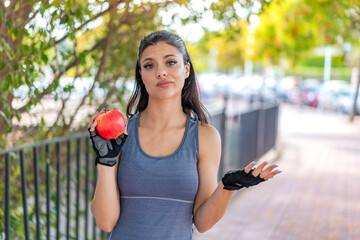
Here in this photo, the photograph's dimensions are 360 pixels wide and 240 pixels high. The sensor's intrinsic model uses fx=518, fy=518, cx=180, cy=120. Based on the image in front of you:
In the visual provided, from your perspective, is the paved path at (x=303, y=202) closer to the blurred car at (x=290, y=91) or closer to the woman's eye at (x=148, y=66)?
the woman's eye at (x=148, y=66)

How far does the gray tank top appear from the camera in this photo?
85.7 inches

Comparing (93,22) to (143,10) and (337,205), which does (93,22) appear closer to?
(143,10)

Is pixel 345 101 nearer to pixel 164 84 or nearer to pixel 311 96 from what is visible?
pixel 311 96

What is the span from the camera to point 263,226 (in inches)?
248

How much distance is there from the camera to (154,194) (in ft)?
7.18

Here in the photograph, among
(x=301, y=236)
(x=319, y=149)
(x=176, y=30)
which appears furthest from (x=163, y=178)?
(x=319, y=149)

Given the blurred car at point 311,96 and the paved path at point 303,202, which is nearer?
the paved path at point 303,202

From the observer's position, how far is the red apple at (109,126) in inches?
78.6

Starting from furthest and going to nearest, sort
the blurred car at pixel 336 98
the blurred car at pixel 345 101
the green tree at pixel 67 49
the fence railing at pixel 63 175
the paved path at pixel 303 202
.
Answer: the blurred car at pixel 336 98
the blurred car at pixel 345 101
the paved path at pixel 303 202
the fence railing at pixel 63 175
the green tree at pixel 67 49

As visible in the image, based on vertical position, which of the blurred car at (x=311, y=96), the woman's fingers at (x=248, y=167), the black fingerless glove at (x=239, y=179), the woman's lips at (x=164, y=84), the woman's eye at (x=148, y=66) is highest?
the woman's eye at (x=148, y=66)

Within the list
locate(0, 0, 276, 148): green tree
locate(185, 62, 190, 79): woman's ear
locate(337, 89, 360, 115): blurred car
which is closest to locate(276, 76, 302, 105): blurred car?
locate(337, 89, 360, 115): blurred car

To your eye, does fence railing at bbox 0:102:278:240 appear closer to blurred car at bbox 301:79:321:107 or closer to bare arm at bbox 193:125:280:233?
bare arm at bbox 193:125:280:233

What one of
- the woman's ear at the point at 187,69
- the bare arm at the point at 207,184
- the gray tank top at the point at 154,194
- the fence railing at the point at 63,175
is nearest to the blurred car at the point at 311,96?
the fence railing at the point at 63,175

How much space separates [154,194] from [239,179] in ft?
1.24
